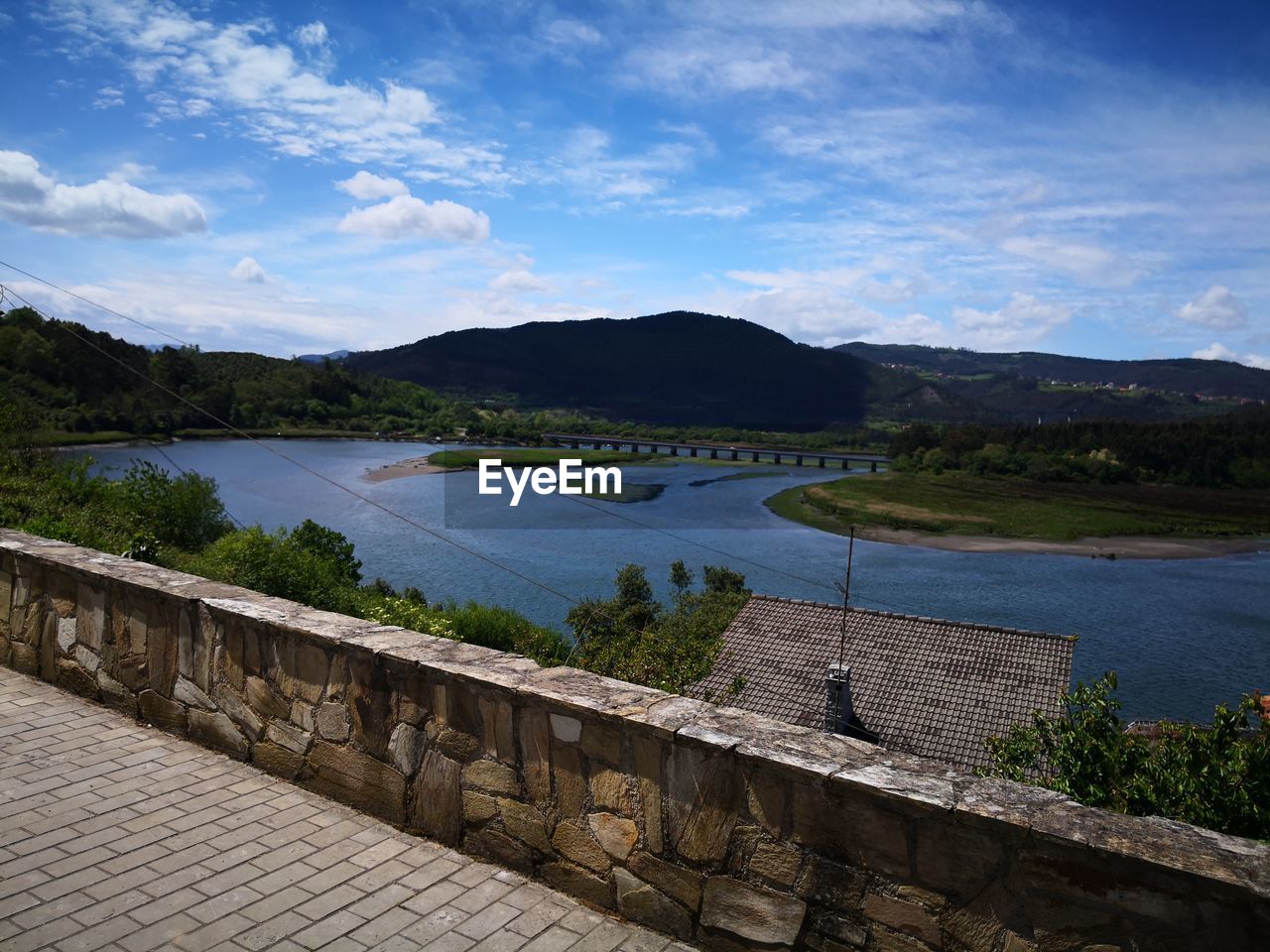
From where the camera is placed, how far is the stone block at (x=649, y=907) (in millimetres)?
2469

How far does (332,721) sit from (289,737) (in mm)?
265

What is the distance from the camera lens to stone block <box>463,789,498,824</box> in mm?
2844

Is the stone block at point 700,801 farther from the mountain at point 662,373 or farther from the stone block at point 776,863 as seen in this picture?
the mountain at point 662,373

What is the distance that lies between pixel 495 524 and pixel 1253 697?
1945 inches

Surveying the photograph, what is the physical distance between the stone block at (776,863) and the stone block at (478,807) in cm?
89

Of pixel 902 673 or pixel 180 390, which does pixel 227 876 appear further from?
pixel 180 390

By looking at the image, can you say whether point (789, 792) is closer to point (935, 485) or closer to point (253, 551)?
point (253, 551)

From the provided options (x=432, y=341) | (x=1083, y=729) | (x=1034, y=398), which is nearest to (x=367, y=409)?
(x=432, y=341)

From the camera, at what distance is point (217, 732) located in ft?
11.8


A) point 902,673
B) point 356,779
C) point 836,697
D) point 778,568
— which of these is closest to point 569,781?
point 356,779

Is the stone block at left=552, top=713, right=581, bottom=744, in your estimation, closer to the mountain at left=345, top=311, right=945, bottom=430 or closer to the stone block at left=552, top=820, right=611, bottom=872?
the stone block at left=552, top=820, right=611, bottom=872

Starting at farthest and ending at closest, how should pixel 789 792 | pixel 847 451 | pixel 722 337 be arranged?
pixel 722 337 → pixel 847 451 → pixel 789 792

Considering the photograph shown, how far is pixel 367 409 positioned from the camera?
290 feet

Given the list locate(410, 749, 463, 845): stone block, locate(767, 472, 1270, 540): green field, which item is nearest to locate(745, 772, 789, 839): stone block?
locate(410, 749, 463, 845): stone block
